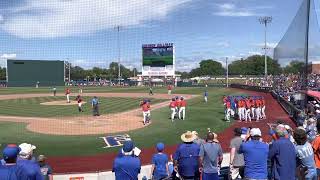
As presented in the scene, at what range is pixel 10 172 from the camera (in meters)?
5.35

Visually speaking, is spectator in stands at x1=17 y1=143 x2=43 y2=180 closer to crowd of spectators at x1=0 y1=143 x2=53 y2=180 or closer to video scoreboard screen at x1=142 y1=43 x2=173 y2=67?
crowd of spectators at x1=0 y1=143 x2=53 y2=180

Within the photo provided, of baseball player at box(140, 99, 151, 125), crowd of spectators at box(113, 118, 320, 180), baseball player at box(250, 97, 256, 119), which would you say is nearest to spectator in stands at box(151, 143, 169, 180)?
crowd of spectators at box(113, 118, 320, 180)

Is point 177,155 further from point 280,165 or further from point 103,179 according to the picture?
point 103,179

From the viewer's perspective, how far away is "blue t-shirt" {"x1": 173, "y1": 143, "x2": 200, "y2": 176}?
24.7ft

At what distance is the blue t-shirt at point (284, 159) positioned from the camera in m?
6.61

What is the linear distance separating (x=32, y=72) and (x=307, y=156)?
261 ft

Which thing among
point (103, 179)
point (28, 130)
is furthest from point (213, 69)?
point (103, 179)

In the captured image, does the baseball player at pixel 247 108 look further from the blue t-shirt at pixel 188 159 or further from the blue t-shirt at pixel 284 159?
the blue t-shirt at pixel 284 159

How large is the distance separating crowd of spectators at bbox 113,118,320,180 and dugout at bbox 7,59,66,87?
76.3 m

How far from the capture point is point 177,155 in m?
7.61

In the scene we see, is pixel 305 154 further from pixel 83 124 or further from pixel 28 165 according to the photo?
pixel 83 124

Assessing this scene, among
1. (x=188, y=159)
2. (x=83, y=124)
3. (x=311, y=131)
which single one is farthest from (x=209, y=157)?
(x=83, y=124)

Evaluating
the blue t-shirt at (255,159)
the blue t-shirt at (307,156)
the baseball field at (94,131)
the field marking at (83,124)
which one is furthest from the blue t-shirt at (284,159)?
the field marking at (83,124)

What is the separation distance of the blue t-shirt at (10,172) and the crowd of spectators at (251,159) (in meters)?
1.69
